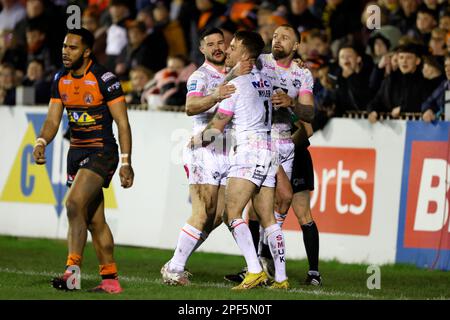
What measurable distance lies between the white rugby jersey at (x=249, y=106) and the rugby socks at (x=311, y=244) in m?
1.65

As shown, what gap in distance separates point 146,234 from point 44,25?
672 cm

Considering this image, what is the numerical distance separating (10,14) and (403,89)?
1083 centimetres

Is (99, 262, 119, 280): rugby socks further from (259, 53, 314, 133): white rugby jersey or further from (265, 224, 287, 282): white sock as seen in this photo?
(259, 53, 314, 133): white rugby jersey

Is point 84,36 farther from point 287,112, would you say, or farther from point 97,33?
point 97,33

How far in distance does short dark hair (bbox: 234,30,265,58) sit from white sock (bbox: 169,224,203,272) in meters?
1.86

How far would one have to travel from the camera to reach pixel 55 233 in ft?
59.0

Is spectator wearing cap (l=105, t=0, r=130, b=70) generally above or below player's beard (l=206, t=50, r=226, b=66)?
above

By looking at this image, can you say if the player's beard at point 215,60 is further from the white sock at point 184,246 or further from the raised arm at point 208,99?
the white sock at point 184,246

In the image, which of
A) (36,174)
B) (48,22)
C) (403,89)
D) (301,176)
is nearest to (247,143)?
(301,176)

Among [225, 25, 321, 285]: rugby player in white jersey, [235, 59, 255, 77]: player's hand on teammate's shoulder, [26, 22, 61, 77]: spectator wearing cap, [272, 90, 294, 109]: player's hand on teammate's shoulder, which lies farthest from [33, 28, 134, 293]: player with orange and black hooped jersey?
[26, 22, 61, 77]: spectator wearing cap

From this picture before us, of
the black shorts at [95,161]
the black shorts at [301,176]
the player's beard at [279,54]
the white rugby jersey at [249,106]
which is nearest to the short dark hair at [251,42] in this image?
the white rugby jersey at [249,106]

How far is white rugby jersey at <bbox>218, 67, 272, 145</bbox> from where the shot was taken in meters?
11.7
